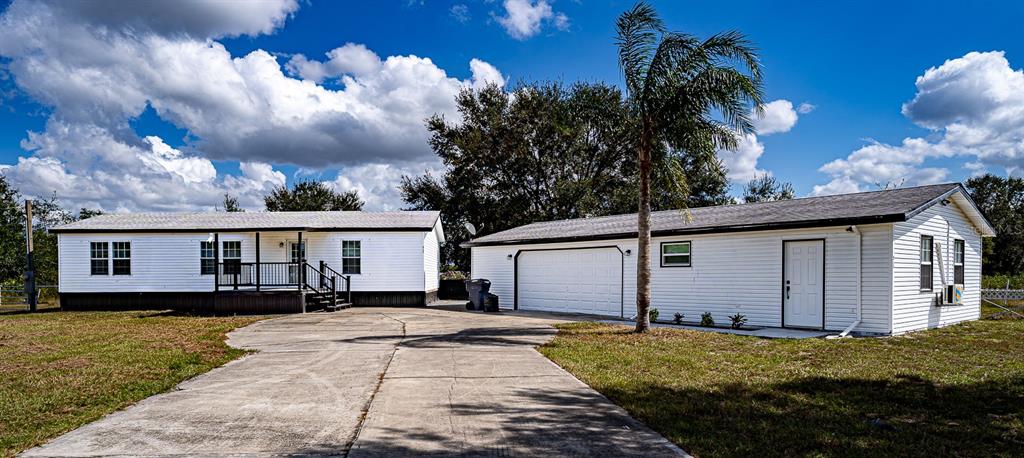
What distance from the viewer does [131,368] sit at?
847cm

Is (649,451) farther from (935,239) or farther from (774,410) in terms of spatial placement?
(935,239)

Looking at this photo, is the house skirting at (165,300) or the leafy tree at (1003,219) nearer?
the house skirting at (165,300)

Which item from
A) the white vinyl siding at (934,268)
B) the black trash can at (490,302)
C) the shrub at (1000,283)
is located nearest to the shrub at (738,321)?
the white vinyl siding at (934,268)

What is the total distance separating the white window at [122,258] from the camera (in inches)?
892

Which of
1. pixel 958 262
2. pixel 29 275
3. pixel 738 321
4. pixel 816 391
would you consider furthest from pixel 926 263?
pixel 29 275

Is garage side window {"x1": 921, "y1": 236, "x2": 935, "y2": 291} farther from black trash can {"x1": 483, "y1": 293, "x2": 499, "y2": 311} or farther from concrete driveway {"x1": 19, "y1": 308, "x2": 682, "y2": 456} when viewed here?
black trash can {"x1": 483, "y1": 293, "x2": 499, "y2": 311}

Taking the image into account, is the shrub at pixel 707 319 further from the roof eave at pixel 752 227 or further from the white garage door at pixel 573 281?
the white garage door at pixel 573 281

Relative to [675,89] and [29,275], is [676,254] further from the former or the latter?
[29,275]

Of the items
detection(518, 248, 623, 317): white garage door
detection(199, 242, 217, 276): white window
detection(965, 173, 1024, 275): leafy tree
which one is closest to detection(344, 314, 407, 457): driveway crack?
detection(518, 248, 623, 317): white garage door

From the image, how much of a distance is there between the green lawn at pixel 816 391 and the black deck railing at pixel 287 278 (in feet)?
40.1

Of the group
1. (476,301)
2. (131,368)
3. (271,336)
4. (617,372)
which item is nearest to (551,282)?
(476,301)

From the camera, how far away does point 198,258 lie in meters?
22.7

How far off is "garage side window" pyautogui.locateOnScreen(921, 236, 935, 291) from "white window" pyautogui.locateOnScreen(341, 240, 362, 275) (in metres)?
17.6

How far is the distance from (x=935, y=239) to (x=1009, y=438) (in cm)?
1106
